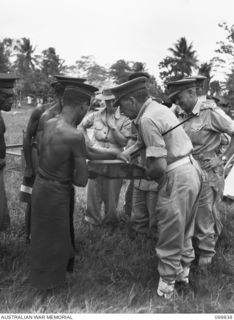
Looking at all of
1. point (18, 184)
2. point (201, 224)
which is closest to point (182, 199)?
point (201, 224)

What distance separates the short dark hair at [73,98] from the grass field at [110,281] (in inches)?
65.2

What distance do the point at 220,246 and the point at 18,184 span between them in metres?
4.00

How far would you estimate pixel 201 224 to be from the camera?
412 cm

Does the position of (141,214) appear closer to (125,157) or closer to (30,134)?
(125,157)

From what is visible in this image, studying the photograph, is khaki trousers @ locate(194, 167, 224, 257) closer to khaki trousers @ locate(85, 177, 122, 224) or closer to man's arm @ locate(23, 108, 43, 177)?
khaki trousers @ locate(85, 177, 122, 224)

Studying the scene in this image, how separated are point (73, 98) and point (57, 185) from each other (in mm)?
731

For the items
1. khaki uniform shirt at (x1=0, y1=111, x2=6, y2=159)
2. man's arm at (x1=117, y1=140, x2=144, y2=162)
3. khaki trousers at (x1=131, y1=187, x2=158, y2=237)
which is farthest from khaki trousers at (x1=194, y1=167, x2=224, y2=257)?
khaki uniform shirt at (x1=0, y1=111, x2=6, y2=159)

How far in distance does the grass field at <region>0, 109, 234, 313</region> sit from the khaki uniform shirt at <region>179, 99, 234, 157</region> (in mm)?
1282

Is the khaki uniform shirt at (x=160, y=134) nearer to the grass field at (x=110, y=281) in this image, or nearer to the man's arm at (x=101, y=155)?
the man's arm at (x=101, y=155)

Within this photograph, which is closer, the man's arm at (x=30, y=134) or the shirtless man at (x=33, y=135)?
the shirtless man at (x=33, y=135)

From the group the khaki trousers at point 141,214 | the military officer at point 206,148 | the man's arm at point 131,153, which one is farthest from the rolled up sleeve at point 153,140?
the khaki trousers at point 141,214

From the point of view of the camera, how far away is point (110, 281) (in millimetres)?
3775

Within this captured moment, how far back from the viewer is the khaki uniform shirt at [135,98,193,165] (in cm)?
310

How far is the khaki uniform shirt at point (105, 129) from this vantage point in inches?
203
